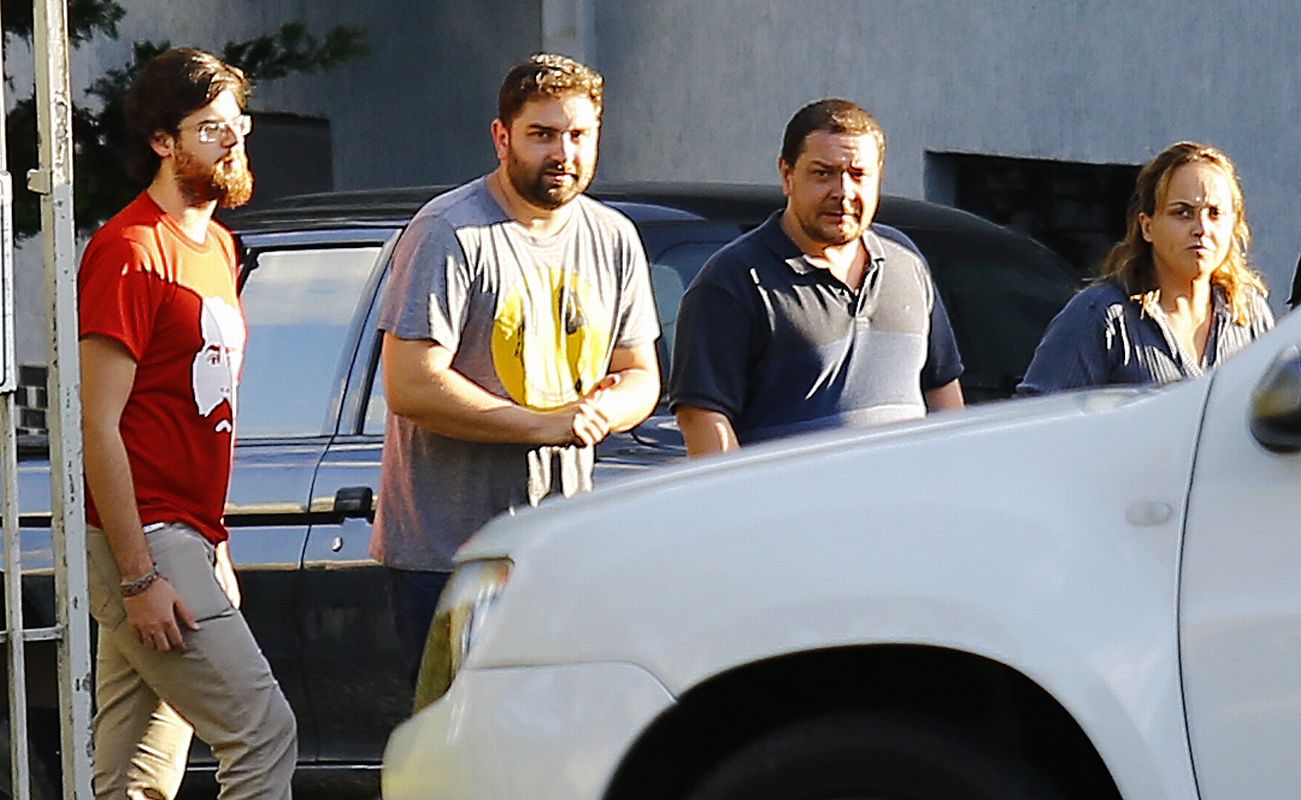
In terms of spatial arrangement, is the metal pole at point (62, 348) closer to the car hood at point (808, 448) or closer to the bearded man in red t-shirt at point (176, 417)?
the bearded man in red t-shirt at point (176, 417)

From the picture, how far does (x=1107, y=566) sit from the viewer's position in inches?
130

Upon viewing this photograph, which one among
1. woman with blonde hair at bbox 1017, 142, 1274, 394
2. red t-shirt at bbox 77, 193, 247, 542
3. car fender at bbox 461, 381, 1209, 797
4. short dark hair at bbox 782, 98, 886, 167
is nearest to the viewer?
car fender at bbox 461, 381, 1209, 797

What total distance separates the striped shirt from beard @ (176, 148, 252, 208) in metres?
1.71

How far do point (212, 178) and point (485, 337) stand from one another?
62cm

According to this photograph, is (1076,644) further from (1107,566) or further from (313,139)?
Answer: (313,139)

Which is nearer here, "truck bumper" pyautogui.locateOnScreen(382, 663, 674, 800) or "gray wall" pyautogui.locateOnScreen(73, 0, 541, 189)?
"truck bumper" pyautogui.locateOnScreen(382, 663, 674, 800)

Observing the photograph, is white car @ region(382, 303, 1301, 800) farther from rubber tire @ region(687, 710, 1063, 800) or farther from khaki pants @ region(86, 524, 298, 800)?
khaki pants @ region(86, 524, 298, 800)

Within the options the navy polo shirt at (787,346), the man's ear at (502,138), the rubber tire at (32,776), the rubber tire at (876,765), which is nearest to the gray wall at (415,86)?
the rubber tire at (32,776)

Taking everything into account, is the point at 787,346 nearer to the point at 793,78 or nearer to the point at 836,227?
the point at 836,227

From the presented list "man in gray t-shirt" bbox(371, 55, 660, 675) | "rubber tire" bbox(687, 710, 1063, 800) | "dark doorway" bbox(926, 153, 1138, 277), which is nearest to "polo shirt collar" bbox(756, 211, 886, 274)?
"man in gray t-shirt" bbox(371, 55, 660, 675)

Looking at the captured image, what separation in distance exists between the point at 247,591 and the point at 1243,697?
3.26 metres

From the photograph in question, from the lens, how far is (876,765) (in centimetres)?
343

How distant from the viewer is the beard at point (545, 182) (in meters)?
4.86

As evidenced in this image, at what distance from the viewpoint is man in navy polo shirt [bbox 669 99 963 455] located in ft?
15.9
